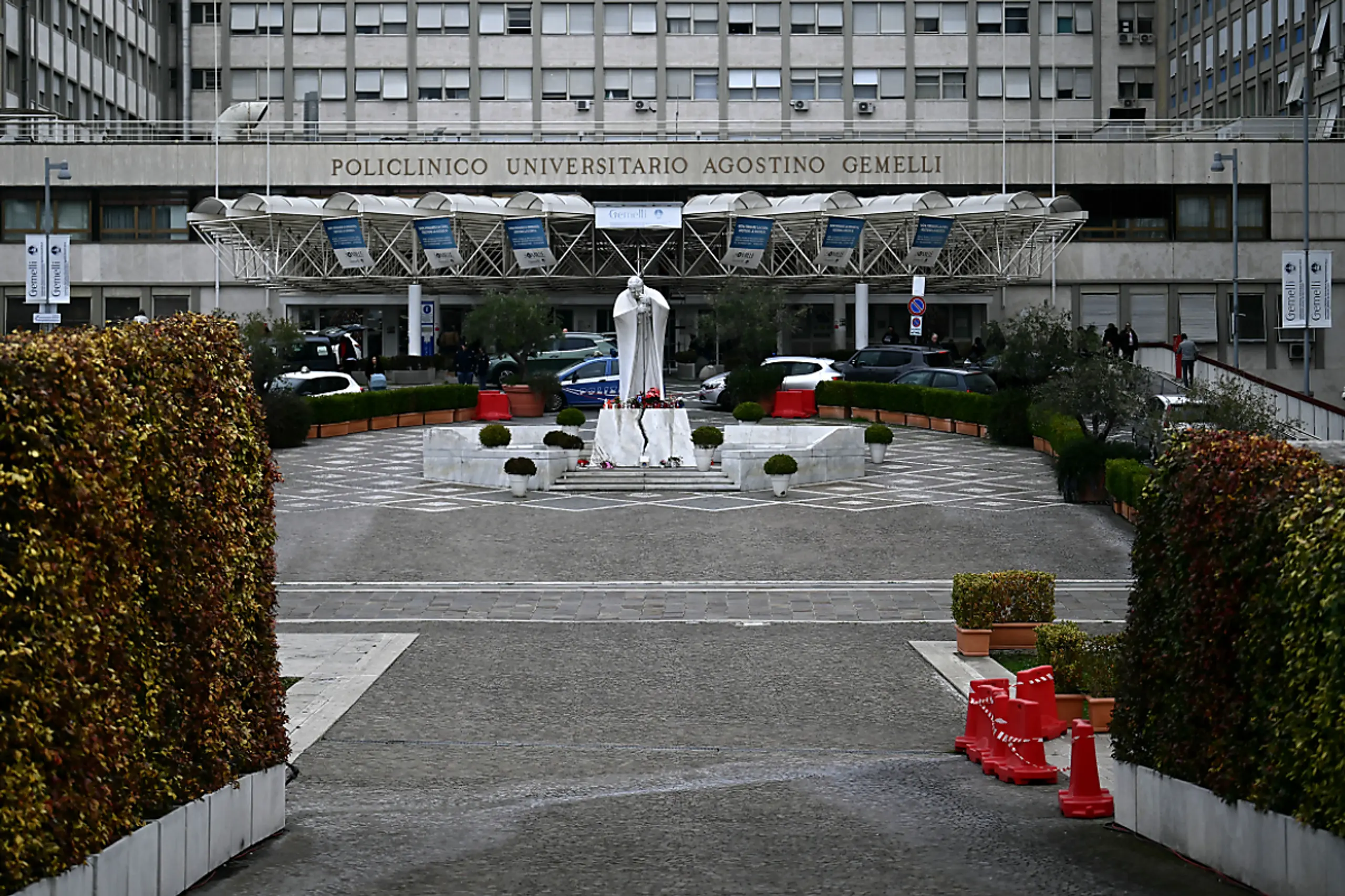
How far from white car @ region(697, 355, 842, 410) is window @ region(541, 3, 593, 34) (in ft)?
100.0

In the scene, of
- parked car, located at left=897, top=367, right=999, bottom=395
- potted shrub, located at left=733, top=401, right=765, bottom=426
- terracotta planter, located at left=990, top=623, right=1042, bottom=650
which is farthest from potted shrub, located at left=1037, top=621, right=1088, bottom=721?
parked car, located at left=897, top=367, right=999, bottom=395

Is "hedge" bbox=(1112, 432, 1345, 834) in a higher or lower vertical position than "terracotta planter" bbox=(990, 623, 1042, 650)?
higher

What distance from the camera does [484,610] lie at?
20141mm

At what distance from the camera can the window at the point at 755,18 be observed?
7150cm

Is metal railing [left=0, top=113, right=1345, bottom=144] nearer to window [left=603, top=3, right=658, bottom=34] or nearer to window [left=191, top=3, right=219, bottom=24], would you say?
window [left=603, top=3, right=658, bottom=34]

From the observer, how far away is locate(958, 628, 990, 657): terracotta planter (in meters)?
16.8

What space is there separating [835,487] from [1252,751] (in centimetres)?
2228

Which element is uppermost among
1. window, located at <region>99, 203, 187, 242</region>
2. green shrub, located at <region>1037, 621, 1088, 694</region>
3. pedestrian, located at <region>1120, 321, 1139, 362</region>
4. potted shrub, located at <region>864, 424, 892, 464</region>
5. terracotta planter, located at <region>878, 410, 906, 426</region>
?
window, located at <region>99, 203, 187, 242</region>

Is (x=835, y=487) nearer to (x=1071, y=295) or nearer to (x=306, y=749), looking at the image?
(x=306, y=749)

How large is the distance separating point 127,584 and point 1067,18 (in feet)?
229

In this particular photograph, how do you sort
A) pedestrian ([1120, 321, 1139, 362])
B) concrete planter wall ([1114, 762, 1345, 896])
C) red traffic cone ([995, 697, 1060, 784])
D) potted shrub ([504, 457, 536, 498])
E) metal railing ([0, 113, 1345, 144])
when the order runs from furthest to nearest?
metal railing ([0, 113, 1345, 144]) < pedestrian ([1120, 321, 1139, 362]) < potted shrub ([504, 457, 536, 498]) < red traffic cone ([995, 697, 1060, 784]) < concrete planter wall ([1114, 762, 1345, 896])

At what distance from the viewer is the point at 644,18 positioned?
71.7m

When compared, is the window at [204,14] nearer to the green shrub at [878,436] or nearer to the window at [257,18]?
the window at [257,18]

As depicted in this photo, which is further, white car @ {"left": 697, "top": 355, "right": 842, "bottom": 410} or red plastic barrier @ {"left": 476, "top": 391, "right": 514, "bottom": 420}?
white car @ {"left": 697, "top": 355, "right": 842, "bottom": 410}
